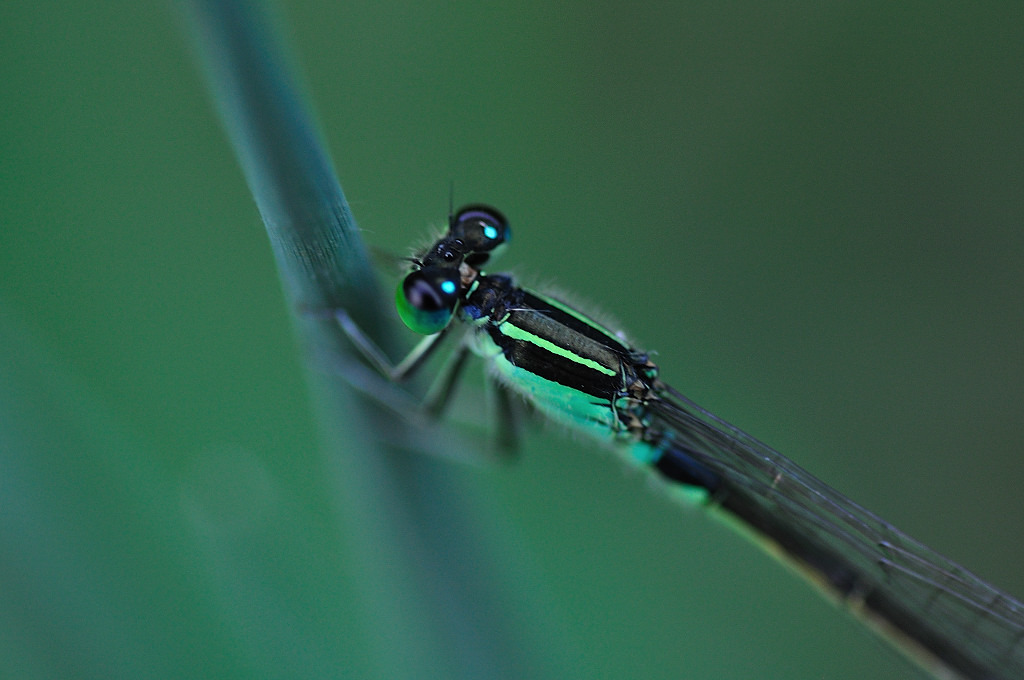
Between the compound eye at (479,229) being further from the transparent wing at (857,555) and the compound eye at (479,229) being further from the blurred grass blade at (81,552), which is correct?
the blurred grass blade at (81,552)

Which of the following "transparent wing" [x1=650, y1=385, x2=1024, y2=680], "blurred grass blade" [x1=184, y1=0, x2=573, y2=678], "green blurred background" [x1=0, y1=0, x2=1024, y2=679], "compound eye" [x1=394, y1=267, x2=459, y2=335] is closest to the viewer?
"blurred grass blade" [x1=184, y1=0, x2=573, y2=678]

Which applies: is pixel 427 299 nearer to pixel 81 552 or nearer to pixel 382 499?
pixel 382 499

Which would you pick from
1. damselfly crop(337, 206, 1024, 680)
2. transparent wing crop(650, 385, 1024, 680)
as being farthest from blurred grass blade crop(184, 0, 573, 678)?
transparent wing crop(650, 385, 1024, 680)

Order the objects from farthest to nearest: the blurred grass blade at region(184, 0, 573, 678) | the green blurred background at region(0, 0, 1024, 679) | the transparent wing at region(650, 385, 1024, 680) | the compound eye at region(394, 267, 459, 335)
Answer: the transparent wing at region(650, 385, 1024, 680)
the green blurred background at region(0, 0, 1024, 679)
the compound eye at region(394, 267, 459, 335)
the blurred grass blade at region(184, 0, 573, 678)

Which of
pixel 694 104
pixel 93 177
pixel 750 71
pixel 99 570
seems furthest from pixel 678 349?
pixel 99 570

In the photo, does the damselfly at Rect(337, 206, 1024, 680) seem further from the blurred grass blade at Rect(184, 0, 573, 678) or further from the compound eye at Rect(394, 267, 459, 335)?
the blurred grass blade at Rect(184, 0, 573, 678)

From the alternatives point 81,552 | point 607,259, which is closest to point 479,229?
point 607,259
